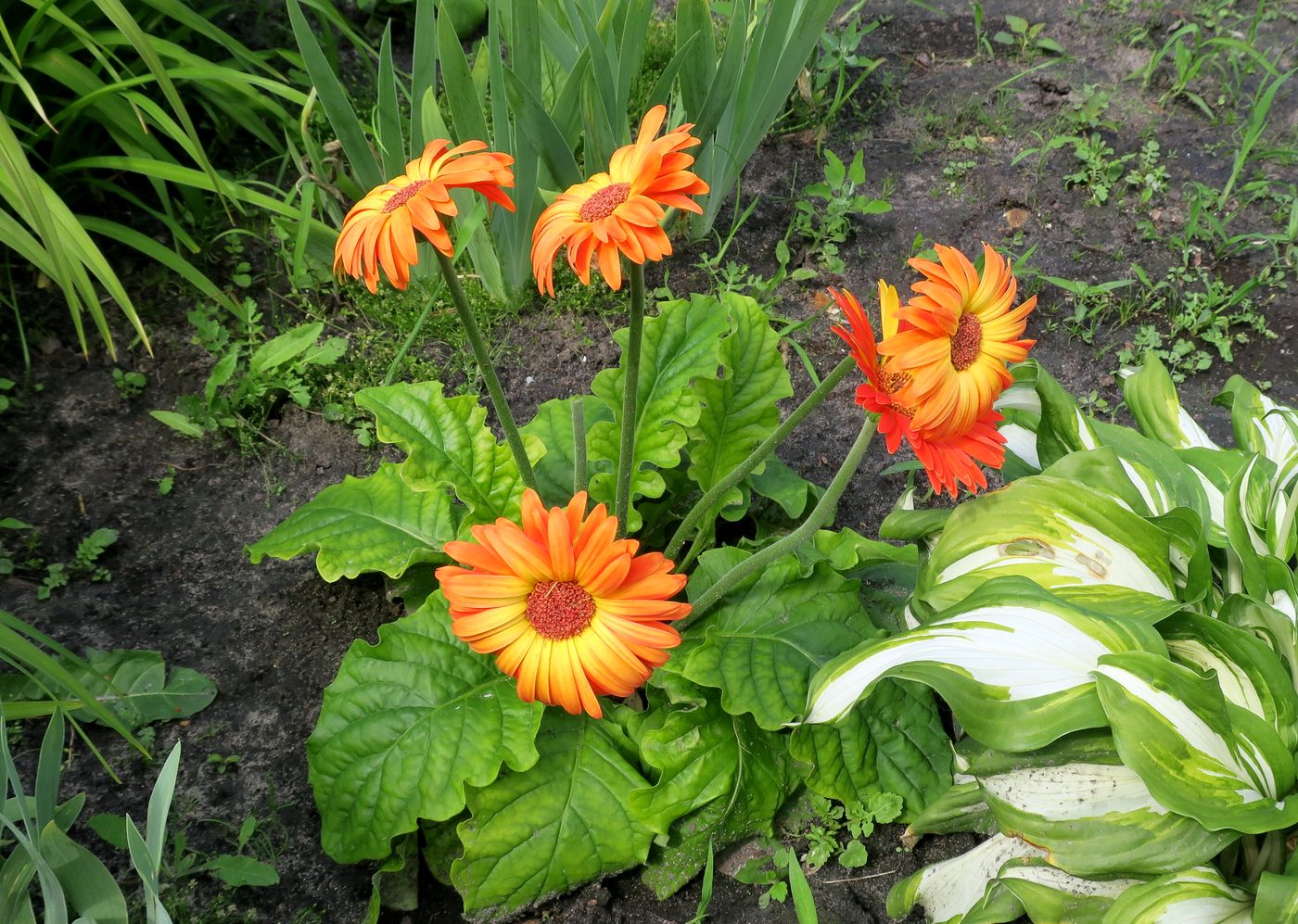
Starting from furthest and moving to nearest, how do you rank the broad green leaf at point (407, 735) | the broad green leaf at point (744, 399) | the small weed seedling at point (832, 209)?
the small weed seedling at point (832, 209)
the broad green leaf at point (744, 399)
the broad green leaf at point (407, 735)

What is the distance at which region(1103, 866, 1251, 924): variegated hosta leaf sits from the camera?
1.37 m

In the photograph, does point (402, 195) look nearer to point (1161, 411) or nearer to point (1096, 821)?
point (1096, 821)

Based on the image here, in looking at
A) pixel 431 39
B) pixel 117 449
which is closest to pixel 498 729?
pixel 117 449

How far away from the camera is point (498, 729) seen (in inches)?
64.7

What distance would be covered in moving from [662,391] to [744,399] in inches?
6.8

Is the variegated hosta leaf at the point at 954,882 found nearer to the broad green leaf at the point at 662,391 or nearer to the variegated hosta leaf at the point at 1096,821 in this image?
the variegated hosta leaf at the point at 1096,821

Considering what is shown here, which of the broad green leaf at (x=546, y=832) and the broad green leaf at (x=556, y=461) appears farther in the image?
the broad green leaf at (x=556, y=461)

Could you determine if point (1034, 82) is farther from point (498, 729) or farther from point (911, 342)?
point (498, 729)

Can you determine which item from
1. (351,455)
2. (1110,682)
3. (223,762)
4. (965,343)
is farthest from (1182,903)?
(351,455)

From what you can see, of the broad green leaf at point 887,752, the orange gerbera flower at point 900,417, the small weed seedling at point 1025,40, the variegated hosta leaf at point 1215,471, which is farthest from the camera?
the small weed seedling at point 1025,40

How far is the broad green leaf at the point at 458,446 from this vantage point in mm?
1858

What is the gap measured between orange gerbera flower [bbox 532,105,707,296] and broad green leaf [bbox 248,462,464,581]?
2.55 feet

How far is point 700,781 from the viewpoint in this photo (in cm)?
168

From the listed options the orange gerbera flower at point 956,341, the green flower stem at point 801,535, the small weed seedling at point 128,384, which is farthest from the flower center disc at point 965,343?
the small weed seedling at point 128,384
